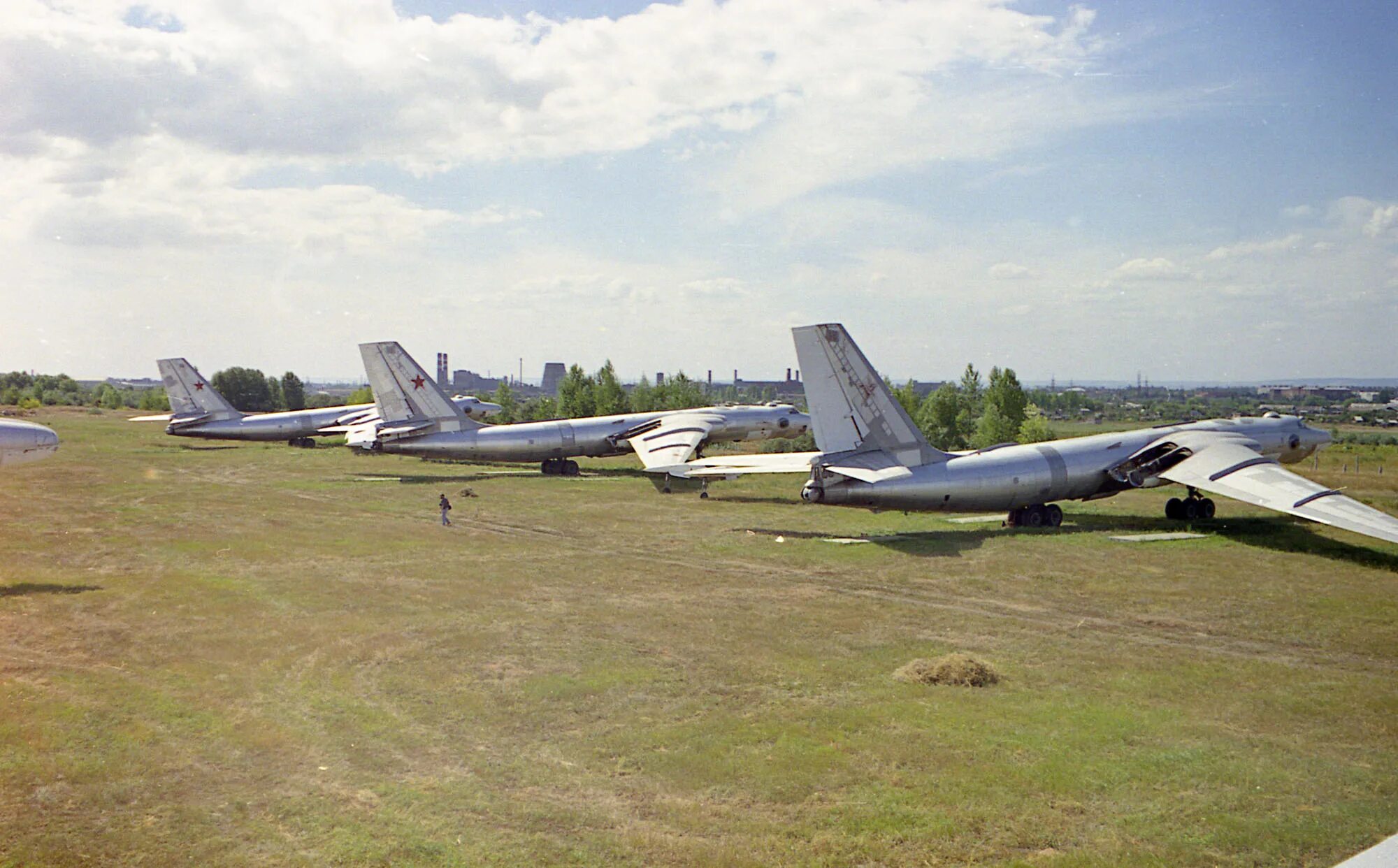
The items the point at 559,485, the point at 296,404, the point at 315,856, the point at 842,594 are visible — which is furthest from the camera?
the point at 296,404

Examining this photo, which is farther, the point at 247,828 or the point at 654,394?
the point at 654,394

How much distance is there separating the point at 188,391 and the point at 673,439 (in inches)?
1942

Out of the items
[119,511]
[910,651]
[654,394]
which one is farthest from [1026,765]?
[654,394]

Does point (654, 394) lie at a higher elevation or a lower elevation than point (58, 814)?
higher

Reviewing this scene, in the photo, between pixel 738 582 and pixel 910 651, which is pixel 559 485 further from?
pixel 910 651

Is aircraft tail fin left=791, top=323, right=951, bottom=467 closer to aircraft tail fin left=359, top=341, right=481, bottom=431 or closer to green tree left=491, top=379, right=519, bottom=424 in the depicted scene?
aircraft tail fin left=359, top=341, right=481, bottom=431

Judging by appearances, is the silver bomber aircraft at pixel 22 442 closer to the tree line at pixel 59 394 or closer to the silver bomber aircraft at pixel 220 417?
the silver bomber aircraft at pixel 220 417

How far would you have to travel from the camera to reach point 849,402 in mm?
29469

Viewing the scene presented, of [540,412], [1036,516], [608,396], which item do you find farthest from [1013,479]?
[540,412]

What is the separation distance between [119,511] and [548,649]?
2660 cm

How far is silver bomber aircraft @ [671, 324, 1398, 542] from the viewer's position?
28.2m

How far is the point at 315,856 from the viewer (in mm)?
8992

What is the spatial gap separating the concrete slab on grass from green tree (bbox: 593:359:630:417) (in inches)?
2483

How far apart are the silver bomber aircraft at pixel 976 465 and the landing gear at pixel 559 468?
22025mm
